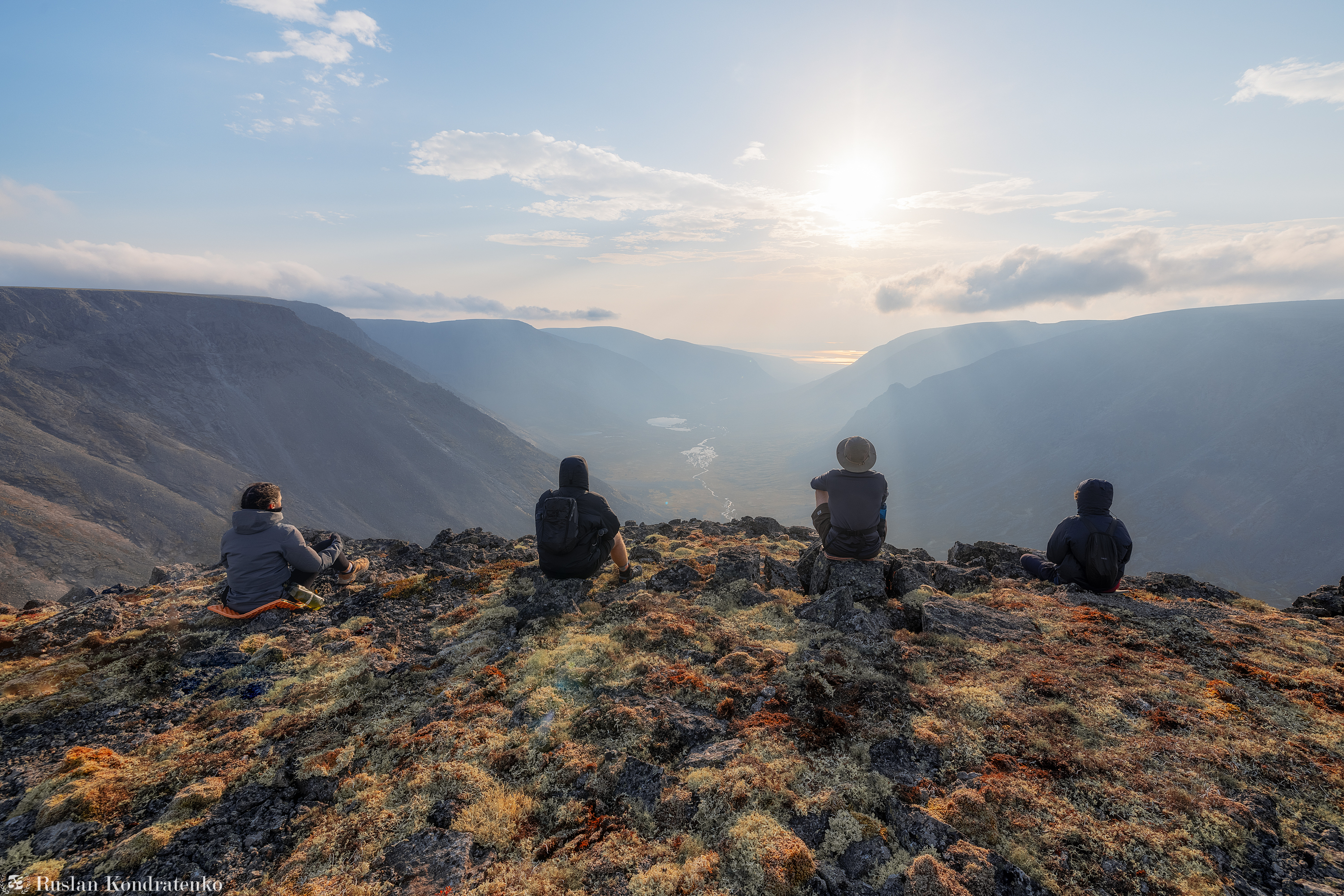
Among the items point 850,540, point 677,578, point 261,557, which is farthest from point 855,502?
point 261,557

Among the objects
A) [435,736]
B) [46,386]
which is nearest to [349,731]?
[435,736]

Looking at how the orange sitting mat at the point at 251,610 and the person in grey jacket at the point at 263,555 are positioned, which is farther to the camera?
the orange sitting mat at the point at 251,610

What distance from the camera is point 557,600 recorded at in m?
9.39

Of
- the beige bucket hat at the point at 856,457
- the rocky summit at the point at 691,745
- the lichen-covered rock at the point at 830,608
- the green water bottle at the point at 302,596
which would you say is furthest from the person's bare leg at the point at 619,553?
the green water bottle at the point at 302,596

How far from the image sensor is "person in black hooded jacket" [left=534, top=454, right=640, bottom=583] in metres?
9.34

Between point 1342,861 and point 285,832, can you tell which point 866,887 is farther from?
point 285,832

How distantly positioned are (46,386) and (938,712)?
453 ft

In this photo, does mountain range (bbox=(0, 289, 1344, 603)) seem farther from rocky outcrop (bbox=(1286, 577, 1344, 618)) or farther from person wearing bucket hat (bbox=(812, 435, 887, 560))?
rocky outcrop (bbox=(1286, 577, 1344, 618))

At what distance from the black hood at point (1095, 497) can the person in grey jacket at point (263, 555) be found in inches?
→ 552

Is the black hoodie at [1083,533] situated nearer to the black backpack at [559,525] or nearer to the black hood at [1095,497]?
the black hood at [1095,497]

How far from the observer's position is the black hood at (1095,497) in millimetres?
9344

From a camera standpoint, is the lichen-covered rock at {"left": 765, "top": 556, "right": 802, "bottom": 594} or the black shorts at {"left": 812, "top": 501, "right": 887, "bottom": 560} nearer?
the black shorts at {"left": 812, "top": 501, "right": 887, "bottom": 560}

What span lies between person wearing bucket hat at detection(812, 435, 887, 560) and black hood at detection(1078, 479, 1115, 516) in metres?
3.82

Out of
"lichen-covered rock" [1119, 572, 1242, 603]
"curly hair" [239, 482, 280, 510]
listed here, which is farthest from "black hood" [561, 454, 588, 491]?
"lichen-covered rock" [1119, 572, 1242, 603]
